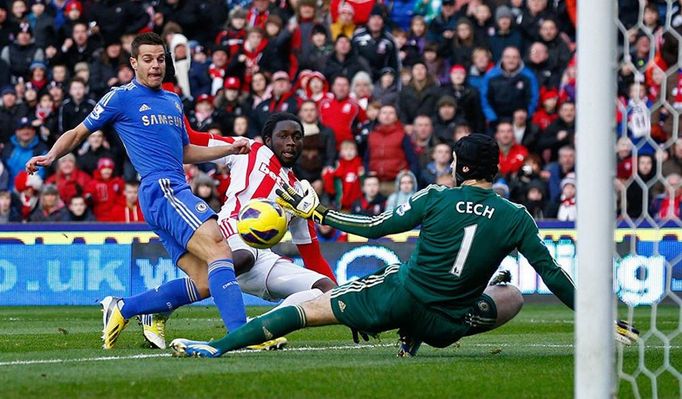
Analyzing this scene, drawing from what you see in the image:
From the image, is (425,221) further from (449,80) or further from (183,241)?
(449,80)

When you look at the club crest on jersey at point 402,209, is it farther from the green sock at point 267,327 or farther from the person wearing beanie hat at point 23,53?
the person wearing beanie hat at point 23,53

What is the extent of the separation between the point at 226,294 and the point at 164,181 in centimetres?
95

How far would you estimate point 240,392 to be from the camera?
22.1ft

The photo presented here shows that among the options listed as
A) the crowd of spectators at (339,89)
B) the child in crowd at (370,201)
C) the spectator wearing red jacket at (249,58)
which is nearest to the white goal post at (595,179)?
the crowd of spectators at (339,89)

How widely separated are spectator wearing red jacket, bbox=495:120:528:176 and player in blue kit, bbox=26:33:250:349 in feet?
30.8

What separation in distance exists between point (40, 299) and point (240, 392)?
38.5 feet

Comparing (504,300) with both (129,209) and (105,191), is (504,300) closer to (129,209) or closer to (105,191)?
(129,209)

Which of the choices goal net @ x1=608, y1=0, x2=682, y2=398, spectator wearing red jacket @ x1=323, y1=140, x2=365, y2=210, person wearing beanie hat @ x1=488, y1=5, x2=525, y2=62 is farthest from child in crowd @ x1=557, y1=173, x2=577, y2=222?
person wearing beanie hat @ x1=488, y1=5, x2=525, y2=62

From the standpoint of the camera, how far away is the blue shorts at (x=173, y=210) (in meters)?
9.32

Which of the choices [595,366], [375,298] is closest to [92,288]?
[375,298]

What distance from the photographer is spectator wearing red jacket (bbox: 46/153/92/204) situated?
19.9m

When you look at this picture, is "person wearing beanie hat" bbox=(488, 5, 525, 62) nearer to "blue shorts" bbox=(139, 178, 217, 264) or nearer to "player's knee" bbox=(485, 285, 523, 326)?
"player's knee" bbox=(485, 285, 523, 326)

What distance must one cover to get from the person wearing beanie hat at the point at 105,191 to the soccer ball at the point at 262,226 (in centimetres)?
1093

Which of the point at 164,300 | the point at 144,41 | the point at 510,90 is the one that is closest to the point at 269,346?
the point at 164,300
